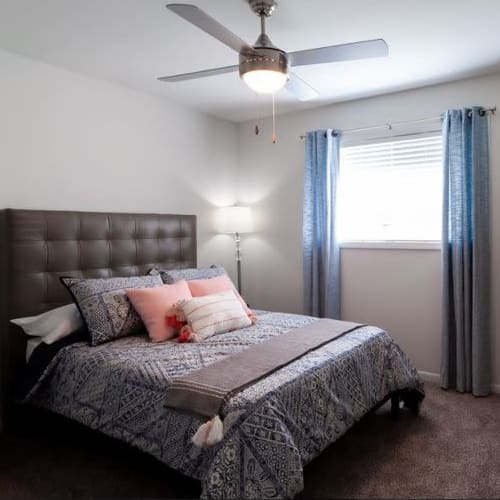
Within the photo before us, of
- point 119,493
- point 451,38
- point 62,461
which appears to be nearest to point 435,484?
point 119,493

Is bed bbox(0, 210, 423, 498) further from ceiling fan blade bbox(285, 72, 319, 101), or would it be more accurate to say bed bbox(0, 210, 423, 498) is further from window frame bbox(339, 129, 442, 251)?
ceiling fan blade bbox(285, 72, 319, 101)

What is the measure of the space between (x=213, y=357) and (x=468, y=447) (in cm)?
158

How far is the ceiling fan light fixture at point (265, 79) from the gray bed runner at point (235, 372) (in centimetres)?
136

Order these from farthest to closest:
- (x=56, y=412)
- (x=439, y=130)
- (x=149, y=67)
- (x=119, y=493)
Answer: (x=439, y=130)
(x=149, y=67)
(x=56, y=412)
(x=119, y=493)

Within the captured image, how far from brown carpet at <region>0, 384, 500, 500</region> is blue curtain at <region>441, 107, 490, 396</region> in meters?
0.52

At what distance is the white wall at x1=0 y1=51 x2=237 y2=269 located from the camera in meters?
2.83

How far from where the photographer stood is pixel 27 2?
2.17m

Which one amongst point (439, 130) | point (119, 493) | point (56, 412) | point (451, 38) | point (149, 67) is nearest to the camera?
point (119, 493)

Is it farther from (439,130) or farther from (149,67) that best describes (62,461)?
(439,130)

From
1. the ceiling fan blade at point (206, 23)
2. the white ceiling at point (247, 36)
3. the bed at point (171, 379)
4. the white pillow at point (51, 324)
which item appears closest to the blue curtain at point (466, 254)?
the white ceiling at point (247, 36)

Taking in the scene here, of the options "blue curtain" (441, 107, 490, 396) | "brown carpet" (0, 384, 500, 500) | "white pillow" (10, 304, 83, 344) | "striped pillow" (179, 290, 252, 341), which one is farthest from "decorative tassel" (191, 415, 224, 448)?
"blue curtain" (441, 107, 490, 396)

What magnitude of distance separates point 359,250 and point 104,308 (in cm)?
228

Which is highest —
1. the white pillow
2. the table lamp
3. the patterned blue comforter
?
the table lamp

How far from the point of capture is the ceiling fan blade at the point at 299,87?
2.38 meters
